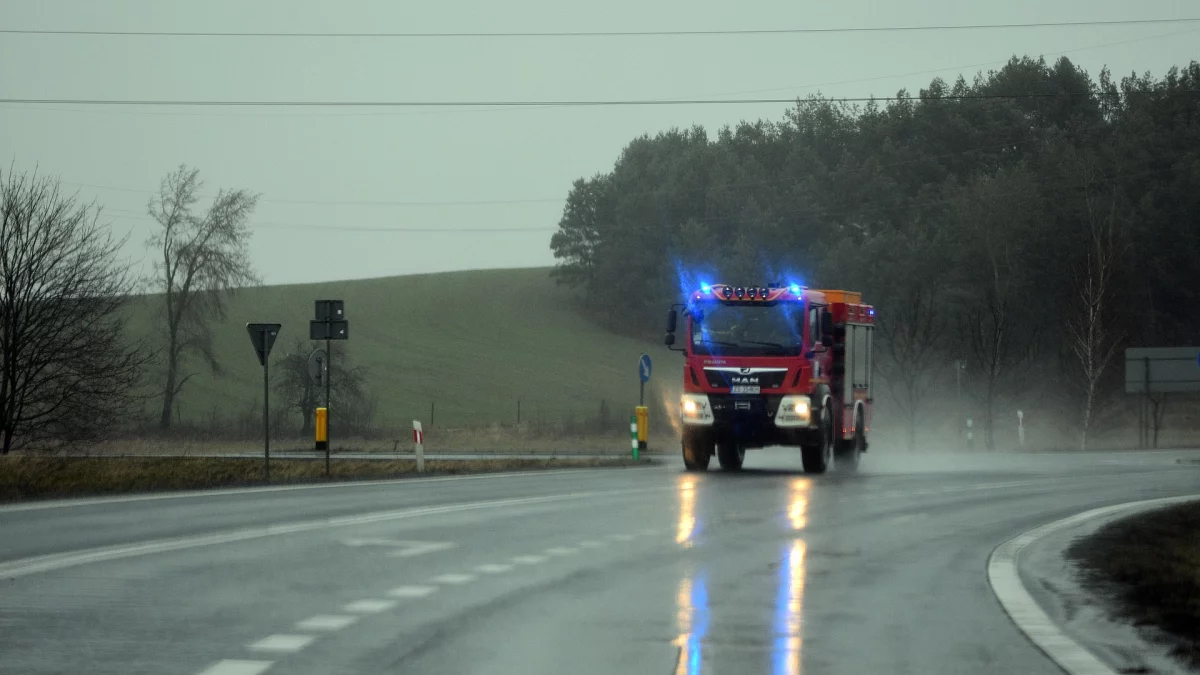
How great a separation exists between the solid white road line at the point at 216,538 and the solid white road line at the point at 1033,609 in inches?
244

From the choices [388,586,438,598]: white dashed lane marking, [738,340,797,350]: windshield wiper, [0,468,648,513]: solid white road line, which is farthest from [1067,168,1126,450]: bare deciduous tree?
[388,586,438,598]: white dashed lane marking

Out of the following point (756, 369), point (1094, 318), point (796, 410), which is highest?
point (1094, 318)

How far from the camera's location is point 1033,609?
33.7ft

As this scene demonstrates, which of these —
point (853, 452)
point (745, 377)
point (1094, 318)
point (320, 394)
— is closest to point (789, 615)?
point (745, 377)

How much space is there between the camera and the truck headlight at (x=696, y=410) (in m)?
28.5

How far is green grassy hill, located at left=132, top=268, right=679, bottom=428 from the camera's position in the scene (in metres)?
75.0

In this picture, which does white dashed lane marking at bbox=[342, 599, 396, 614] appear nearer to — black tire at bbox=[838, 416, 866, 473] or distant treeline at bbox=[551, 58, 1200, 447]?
black tire at bbox=[838, 416, 866, 473]

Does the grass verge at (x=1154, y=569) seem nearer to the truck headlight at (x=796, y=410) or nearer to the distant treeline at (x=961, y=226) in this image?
the truck headlight at (x=796, y=410)

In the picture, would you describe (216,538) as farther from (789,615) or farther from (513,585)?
(789,615)

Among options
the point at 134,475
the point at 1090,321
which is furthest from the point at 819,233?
the point at 134,475

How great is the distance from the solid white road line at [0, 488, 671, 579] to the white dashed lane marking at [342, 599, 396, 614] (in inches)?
113

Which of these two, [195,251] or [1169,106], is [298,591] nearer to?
[195,251]

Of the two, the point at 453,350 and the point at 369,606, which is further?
the point at 453,350

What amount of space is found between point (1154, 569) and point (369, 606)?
6050mm
